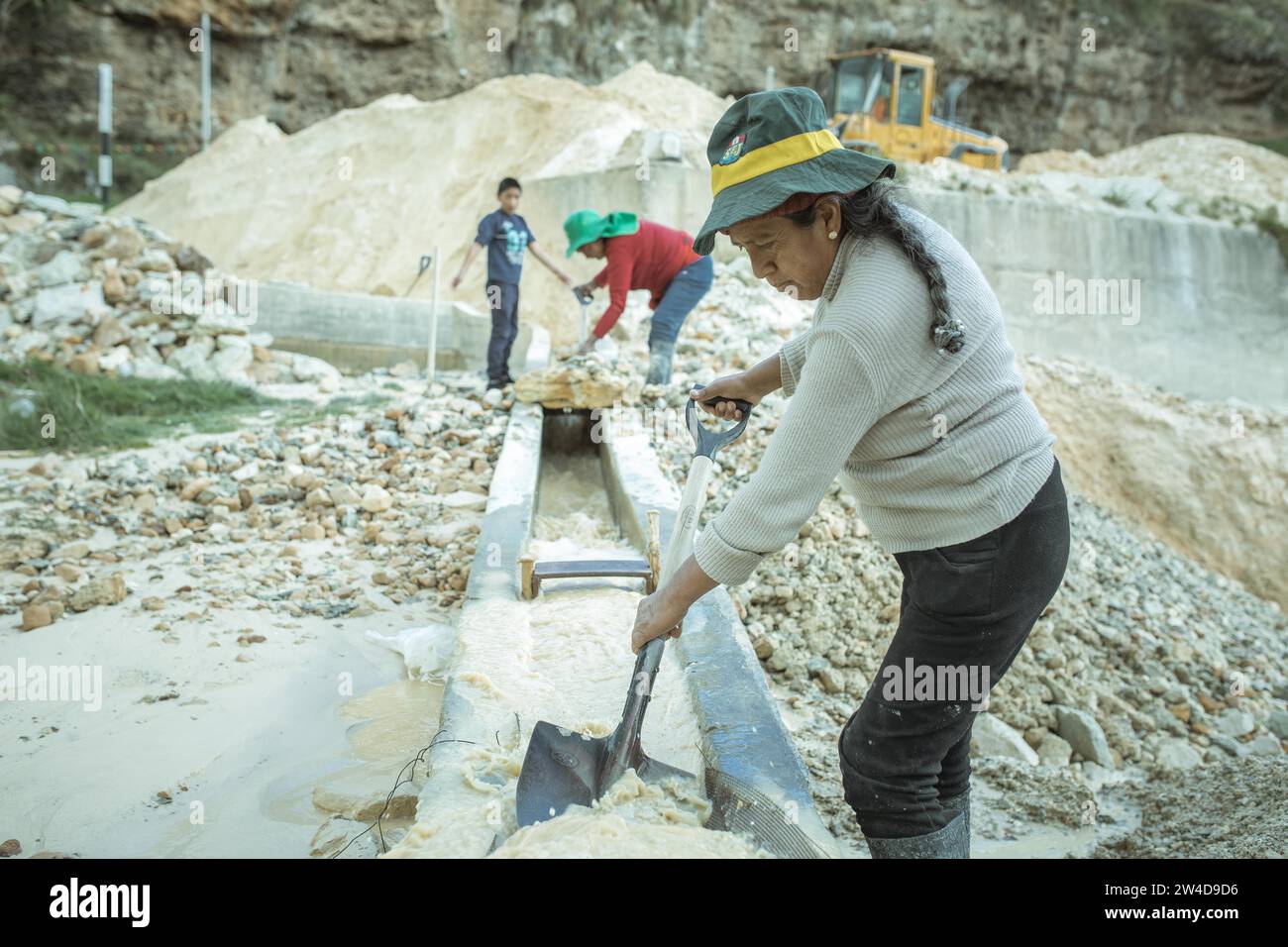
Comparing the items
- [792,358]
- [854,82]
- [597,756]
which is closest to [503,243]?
[792,358]

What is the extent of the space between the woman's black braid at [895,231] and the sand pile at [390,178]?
992 cm

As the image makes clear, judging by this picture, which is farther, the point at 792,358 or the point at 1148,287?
the point at 1148,287

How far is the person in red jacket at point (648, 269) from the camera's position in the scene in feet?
20.5

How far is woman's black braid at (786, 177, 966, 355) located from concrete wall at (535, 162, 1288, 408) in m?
9.00

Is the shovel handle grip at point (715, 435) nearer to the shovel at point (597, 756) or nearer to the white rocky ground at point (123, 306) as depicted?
the shovel at point (597, 756)

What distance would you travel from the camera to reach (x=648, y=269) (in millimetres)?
6539

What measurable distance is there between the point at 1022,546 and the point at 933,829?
0.58 m

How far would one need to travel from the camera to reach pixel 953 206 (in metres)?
11.1

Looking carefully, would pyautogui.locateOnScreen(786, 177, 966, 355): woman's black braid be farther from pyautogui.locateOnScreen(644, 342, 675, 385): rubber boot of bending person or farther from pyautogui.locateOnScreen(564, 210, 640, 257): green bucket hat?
pyautogui.locateOnScreen(644, 342, 675, 385): rubber boot of bending person

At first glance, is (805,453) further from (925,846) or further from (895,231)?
(925,846)

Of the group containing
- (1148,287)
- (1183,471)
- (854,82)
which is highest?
(854,82)

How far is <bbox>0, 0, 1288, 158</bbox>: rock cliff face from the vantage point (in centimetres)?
1941

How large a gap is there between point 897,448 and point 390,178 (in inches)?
538

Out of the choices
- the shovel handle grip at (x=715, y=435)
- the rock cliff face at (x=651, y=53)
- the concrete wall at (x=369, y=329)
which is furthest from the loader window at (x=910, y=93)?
the shovel handle grip at (x=715, y=435)
